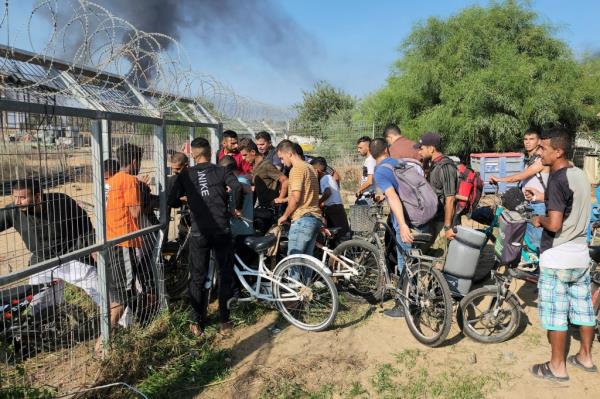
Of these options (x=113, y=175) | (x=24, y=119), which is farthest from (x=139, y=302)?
(x=24, y=119)

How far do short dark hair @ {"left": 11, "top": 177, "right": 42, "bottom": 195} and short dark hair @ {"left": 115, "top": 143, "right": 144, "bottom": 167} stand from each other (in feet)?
2.95

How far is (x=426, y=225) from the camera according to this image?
4469 mm

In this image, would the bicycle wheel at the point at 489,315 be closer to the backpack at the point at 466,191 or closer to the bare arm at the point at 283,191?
the backpack at the point at 466,191

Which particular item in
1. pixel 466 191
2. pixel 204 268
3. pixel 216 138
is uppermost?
pixel 216 138

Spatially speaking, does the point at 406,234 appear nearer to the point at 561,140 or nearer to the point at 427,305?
the point at 427,305

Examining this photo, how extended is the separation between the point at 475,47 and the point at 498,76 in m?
1.75

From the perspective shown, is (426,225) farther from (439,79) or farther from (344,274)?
(439,79)

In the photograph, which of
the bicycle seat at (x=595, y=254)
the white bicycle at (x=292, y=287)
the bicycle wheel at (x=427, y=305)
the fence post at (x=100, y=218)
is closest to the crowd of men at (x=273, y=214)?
the fence post at (x=100, y=218)

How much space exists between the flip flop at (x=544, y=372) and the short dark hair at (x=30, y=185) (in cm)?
398

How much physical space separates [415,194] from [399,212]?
1.13ft

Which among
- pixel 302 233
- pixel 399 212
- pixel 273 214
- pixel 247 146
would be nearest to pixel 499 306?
pixel 399 212

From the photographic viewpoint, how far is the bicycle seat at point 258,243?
4422mm

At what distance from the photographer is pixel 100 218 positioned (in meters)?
3.57

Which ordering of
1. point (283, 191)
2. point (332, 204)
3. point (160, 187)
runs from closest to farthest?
point (160, 187) < point (283, 191) < point (332, 204)
